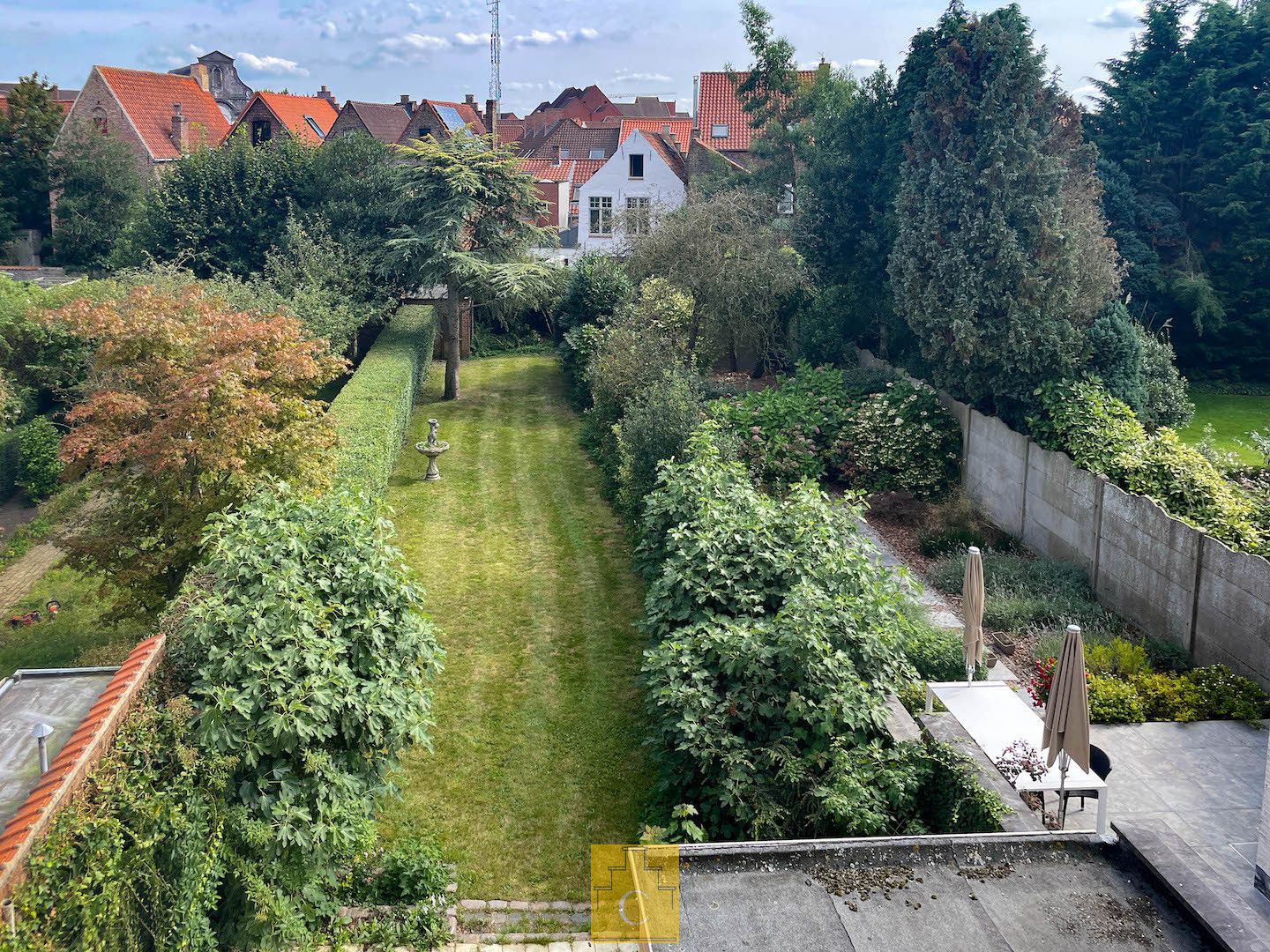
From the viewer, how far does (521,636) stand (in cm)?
1340

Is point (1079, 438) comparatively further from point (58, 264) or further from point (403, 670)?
point (58, 264)

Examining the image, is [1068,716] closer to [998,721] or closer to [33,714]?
[998,721]

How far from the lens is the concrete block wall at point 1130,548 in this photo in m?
10.6

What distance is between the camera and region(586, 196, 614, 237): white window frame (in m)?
42.5

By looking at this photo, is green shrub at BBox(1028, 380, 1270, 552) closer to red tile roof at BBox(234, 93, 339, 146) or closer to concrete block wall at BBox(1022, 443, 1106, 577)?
concrete block wall at BBox(1022, 443, 1106, 577)

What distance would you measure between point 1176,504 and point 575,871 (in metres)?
8.73

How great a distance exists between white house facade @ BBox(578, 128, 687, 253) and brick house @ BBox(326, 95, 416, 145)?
8475mm

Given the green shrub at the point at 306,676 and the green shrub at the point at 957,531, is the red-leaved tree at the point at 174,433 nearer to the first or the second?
the green shrub at the point at 306,676

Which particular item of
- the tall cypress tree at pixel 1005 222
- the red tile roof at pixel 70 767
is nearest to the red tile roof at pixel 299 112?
the tall cypress tree at pixel 1005 222

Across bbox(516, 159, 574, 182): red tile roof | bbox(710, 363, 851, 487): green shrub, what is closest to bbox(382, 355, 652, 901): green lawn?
bbox(710, 363, 851, 487): green shrub

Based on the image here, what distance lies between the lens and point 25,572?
17.0 metres

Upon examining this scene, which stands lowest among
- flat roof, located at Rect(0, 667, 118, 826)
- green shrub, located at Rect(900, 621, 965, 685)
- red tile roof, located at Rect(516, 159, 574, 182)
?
green shrub, located at Rect(900, 621, 965, 685)

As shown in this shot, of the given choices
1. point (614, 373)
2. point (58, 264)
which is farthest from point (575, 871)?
point (58, 264)

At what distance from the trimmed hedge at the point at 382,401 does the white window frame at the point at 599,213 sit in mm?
14435
